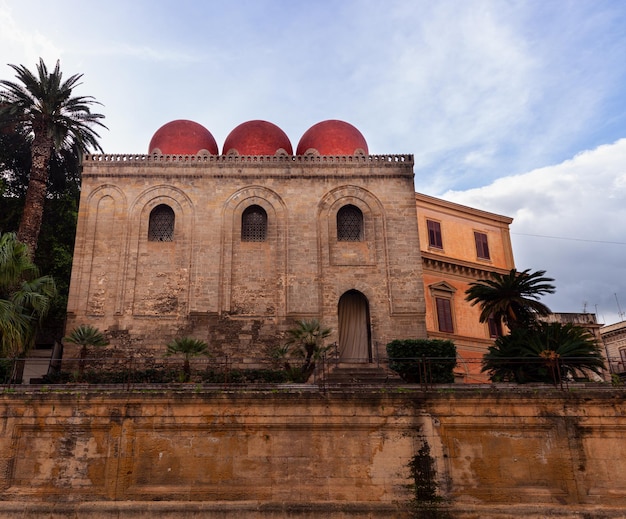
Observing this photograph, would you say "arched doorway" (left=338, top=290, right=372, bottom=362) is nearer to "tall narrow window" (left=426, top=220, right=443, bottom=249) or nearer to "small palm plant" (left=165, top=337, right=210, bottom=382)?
"small palm plant" (left=165, top=337, right=210, bottom=382)

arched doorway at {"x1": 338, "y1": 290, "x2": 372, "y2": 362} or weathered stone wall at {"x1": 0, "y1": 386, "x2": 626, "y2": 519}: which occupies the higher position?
arched doorway at {"x1": 338, "y1": 290, "x2": 372, "y2": 362}

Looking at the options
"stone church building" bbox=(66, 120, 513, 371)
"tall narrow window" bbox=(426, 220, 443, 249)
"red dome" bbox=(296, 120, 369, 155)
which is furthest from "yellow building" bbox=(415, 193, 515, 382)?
"red dome" bbox=(296, 120, 369, 155)

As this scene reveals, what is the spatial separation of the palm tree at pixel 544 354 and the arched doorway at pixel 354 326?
5.38 m

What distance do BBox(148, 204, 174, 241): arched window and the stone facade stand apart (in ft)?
0.72

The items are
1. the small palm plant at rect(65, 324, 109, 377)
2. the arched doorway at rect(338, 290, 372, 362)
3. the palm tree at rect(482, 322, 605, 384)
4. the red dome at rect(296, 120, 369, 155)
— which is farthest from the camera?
the red dome at rect(296, 120, 369, 155)

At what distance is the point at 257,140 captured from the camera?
23891mm

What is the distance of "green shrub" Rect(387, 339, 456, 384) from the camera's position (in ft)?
52.5

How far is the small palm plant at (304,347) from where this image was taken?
1836cm

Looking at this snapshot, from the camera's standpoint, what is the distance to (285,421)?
1302 cm

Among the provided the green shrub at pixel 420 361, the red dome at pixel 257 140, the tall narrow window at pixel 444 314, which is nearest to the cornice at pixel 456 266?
the tall narrow window at pixel 444 314

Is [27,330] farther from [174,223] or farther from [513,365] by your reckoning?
[513,365]

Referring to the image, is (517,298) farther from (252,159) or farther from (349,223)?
(252,159)

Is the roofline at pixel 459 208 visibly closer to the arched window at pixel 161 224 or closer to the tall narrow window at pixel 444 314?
the tall narrow window at pixel 444 314

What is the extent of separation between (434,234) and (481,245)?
300cm
